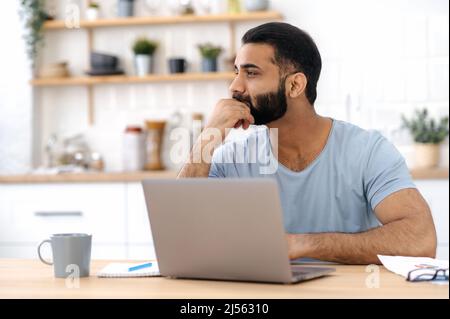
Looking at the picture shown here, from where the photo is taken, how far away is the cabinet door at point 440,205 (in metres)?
3.76

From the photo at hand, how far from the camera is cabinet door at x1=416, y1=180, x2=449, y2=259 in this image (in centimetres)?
376

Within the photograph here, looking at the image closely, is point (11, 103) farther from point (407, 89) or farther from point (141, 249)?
point (407, 89)

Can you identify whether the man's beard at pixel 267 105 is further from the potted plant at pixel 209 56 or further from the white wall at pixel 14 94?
the white wall at pixel 14 94

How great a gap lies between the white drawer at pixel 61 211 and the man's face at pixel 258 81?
185 cm

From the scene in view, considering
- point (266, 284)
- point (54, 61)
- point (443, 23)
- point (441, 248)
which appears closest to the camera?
point (266, 284)

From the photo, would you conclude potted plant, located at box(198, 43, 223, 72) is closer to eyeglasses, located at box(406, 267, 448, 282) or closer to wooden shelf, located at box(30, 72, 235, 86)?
wooden shelf, located at box(30, 72, 235, 86)

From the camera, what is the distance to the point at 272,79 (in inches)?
89.7

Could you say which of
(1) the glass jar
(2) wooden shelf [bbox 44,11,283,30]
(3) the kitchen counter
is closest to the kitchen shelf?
(2) wooden shelf [bbox 44,11,283,30]

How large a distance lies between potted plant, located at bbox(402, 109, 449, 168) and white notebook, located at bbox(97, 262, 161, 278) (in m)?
2.70

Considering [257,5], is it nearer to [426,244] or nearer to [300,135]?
[300,135]

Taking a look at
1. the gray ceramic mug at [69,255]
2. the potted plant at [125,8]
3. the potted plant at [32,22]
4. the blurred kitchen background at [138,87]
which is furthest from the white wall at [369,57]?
the gray ceramic mug at [69,255]

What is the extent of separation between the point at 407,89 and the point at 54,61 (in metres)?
2.10
